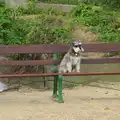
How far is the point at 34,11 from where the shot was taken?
11320 millimetres

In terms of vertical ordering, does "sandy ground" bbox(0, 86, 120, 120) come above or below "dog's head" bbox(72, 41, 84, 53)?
below

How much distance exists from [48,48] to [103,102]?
1361 millimetres

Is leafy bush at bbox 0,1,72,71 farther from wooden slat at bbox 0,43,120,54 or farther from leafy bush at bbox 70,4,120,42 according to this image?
wooden slat at bbox 0,43,120,54

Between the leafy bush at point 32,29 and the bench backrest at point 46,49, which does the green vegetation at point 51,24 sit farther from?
the bench backrest at point 46,49

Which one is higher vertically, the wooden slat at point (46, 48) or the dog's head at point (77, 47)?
the dog's head at point (77, 47)

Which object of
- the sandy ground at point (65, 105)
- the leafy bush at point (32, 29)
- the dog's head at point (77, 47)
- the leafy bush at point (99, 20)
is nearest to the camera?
the sandy ground at point (65, 105)

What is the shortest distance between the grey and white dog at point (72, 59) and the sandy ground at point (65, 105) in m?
0.50

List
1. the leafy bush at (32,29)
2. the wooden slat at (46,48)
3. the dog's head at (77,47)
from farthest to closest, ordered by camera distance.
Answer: the leafy bush at (32,29) < the wooden slat at (46,48) < the dog's head at (77,47)

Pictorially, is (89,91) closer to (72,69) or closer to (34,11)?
(72,69)

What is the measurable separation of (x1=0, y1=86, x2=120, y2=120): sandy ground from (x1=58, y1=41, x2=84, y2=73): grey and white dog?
0.50 m

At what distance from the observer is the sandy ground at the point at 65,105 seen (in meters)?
6.43

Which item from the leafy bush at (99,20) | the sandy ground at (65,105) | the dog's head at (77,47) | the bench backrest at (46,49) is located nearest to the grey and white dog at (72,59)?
the dog's head at (77,47)

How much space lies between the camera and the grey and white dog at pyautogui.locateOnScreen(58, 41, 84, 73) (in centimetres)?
723

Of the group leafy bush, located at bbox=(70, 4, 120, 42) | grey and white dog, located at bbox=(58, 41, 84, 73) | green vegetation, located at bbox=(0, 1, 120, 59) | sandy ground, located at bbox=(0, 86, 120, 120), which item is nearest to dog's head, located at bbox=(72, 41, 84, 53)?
grey and white dog, located at bbox=(58, 41, 84, 73)
